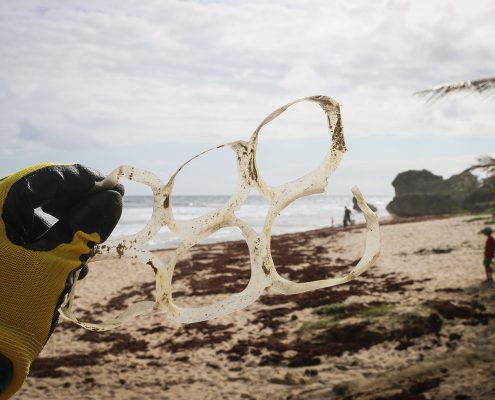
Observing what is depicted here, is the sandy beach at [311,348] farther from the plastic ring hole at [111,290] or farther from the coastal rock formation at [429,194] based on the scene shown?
the coastal rock formation at [429,194]

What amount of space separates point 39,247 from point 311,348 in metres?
8.66

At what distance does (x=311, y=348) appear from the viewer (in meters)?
9.70

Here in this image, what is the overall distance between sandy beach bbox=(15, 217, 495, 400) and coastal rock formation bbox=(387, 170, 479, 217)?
1307 inches

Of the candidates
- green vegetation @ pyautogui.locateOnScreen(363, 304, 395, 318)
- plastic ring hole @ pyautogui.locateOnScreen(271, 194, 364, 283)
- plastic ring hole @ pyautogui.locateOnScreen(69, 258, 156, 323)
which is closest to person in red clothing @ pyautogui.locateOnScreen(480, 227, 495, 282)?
green vegetation @ pyautogui.locateOnScreen(363, 304, 395, 318)

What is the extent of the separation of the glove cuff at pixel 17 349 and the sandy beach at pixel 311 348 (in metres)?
5.84

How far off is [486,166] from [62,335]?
440 inches

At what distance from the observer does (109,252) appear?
2158 millimetres

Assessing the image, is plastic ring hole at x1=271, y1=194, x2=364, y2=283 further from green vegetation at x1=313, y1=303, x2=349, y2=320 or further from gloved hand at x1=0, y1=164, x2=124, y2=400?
gloved hand at x1=0, y1=164, x2=124, y2=400

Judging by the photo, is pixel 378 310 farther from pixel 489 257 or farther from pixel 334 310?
pixel 489 257

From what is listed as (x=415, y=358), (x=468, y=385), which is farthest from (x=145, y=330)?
(x=468, y=385)

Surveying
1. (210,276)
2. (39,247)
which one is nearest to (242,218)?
(210,276)

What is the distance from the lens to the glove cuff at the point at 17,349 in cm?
171

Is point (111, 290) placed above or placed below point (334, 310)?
below

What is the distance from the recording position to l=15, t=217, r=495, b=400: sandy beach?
24.8 feet
